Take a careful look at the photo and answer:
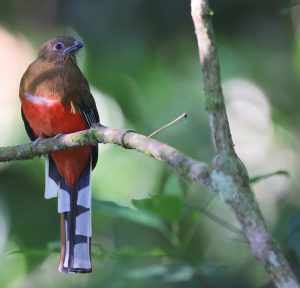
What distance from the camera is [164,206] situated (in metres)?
3.02

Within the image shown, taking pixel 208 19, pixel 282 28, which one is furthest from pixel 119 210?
pixel 282 28

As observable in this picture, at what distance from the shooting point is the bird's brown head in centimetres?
439

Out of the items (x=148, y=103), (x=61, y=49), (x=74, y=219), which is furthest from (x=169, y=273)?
(x=148, y=103)

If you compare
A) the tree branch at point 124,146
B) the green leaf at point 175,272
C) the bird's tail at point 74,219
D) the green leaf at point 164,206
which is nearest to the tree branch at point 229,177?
the tree branch at point 124,146

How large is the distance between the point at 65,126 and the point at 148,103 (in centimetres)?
262

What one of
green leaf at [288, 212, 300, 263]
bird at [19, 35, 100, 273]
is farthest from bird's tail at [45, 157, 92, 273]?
green leaf at [288, 212, 300, 263]

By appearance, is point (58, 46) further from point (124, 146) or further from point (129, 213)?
point (124, 146)

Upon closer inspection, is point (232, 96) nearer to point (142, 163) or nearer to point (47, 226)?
point (142, 163)

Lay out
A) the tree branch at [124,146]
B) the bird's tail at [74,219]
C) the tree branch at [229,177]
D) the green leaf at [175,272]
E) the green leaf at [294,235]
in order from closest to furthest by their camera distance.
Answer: the tree branch at [229,177]
the tree branch at [124,146]
the green leaf at [294,235]
the green leaf at [175,272]
the bird's tail at [74,219]

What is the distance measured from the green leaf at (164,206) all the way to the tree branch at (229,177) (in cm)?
95

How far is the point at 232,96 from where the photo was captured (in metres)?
7.00

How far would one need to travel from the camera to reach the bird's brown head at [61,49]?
439 centimetres

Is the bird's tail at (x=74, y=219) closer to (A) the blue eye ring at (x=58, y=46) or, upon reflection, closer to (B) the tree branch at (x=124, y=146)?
(B) the tree branch at (x=124, y=146)

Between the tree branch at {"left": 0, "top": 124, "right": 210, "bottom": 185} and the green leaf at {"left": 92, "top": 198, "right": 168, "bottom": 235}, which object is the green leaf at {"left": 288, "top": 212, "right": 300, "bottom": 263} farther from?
the tree branch at {"left": 0, "top": 124, "right": 210, "bottom": 185}
